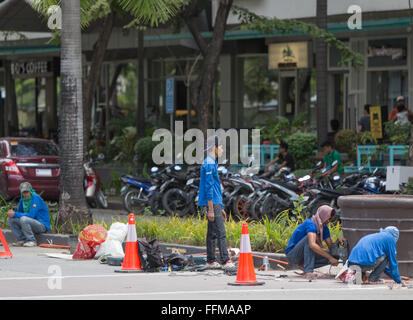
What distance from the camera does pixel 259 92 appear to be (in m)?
28.3

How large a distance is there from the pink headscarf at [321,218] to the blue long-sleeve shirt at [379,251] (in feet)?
3.16

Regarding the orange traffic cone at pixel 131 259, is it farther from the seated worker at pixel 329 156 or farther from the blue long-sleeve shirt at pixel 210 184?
the seated worker at pixel 329 156

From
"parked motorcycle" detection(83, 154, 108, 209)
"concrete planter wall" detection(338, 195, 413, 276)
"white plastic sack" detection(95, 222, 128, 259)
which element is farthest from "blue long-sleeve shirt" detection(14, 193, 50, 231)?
"concrete planter wall" detection(338, 195, 413, 276)

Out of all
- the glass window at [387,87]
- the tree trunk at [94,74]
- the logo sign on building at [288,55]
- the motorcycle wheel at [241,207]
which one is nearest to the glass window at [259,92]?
the logo sign on building at [288,55]

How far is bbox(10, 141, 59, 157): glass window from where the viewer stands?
1895cm

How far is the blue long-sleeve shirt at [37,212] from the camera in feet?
46.6

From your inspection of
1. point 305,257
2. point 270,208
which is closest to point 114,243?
point 305,257

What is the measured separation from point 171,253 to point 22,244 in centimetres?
378

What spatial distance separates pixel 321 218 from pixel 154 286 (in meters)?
2.48

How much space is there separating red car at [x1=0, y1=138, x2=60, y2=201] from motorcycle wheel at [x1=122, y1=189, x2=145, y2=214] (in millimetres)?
1662

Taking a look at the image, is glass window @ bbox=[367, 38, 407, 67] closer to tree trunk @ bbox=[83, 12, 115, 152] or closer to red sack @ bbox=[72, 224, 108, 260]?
tree trunk @ bbox=[83, 12, 115, 152]

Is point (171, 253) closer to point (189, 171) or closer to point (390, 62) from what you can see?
point (189, 171)

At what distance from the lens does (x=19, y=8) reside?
71.2 feet
